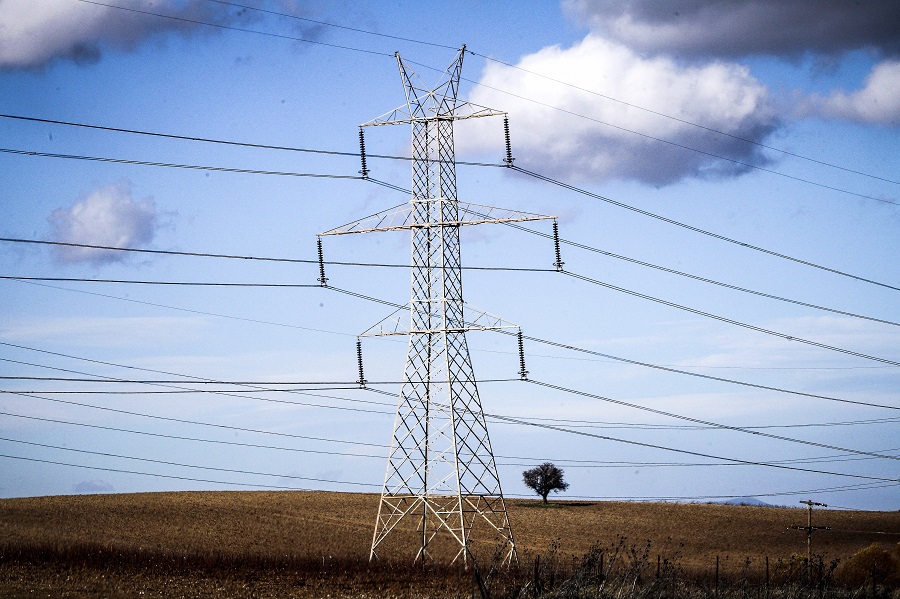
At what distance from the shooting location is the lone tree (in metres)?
120

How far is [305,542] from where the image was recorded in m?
57.2

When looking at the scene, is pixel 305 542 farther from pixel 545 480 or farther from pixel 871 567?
pixel 545 480

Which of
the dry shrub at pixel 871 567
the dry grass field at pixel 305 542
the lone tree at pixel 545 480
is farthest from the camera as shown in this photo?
the lone tree at pixel 545 480

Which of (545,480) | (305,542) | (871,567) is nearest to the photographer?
(871,567)

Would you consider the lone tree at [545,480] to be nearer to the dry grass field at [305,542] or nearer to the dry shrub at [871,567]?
the dry grass field at [305,542]

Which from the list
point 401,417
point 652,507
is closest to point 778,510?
point 652,507

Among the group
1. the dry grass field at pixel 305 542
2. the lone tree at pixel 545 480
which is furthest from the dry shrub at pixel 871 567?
the lone tree at pixel 545 480

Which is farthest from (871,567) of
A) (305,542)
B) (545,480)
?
(545,480)

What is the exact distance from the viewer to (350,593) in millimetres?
35594

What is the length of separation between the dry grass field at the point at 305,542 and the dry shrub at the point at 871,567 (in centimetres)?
487

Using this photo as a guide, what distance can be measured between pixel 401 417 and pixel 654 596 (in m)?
17.3

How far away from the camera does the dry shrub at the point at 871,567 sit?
1800 inches

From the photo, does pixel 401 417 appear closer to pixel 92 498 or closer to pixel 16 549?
pixel 16 549

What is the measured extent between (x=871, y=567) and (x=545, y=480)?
74129 millimetres
